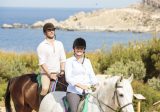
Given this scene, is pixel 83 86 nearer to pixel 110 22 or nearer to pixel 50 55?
pixel 50 55

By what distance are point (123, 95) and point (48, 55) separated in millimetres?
3071

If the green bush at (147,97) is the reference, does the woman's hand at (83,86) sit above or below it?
above

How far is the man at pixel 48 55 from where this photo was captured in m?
8.52

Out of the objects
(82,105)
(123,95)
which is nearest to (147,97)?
(82,105)

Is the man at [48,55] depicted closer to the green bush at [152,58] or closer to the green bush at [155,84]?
the green bush at [155,84]

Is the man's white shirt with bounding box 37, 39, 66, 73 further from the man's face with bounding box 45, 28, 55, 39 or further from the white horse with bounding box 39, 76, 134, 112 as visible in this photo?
the white horse with bounding box 39, 76, 134, 112

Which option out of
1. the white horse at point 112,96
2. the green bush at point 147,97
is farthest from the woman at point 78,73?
the green bush at point 147,97

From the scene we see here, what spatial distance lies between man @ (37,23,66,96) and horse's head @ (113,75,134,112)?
2818mm

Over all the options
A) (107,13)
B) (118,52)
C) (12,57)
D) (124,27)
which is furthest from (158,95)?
(107,13)

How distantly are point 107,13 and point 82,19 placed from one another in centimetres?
718

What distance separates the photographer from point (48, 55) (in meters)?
8.55

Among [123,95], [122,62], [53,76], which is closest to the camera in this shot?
[123,95]

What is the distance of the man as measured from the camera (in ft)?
28.0

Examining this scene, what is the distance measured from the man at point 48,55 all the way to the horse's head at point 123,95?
9.25 ft
